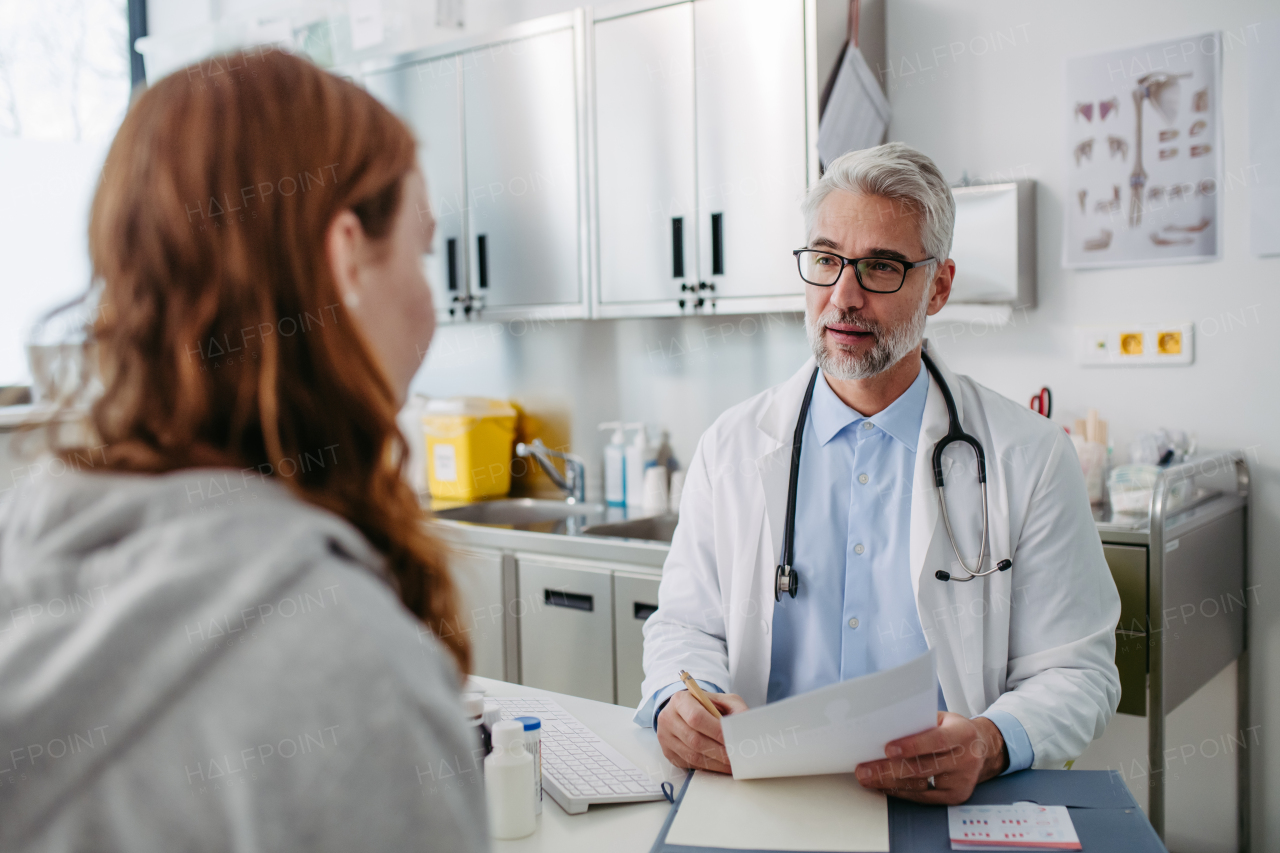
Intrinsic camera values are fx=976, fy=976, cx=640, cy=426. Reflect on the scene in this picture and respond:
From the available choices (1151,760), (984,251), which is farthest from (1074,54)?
(1151,760)

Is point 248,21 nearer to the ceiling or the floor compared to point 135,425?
nearer to the ceiling

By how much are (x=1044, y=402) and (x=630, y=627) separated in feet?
4.17

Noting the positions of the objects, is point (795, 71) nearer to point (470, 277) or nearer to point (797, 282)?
point (797, 282)

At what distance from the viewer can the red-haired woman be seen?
49 centimetres

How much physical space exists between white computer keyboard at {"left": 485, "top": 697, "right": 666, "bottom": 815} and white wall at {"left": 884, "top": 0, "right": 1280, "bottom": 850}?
179 centimetres

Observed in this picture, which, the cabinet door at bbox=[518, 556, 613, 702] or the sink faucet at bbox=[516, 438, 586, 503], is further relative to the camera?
the sink faucet at bbox=[516, 438, 586, 503]

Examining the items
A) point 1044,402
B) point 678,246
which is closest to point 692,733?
point 1044,402

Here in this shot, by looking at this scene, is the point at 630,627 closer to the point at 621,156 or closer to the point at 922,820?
the point at 621,156

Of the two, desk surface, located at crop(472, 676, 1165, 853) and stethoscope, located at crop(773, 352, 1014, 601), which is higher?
stethoscope, located at crop(773, 352, 1014, 601)

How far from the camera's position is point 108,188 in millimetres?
656

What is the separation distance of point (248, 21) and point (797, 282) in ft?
8.20

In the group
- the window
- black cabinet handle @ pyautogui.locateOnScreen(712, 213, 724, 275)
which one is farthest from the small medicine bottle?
the window

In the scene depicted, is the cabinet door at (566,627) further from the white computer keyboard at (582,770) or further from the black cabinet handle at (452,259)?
the white computer keyboard at (582,770)

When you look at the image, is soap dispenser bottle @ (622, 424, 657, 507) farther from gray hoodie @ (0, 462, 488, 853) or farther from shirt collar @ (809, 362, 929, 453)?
gray hoodie @ (0, 462, 488, 853)
